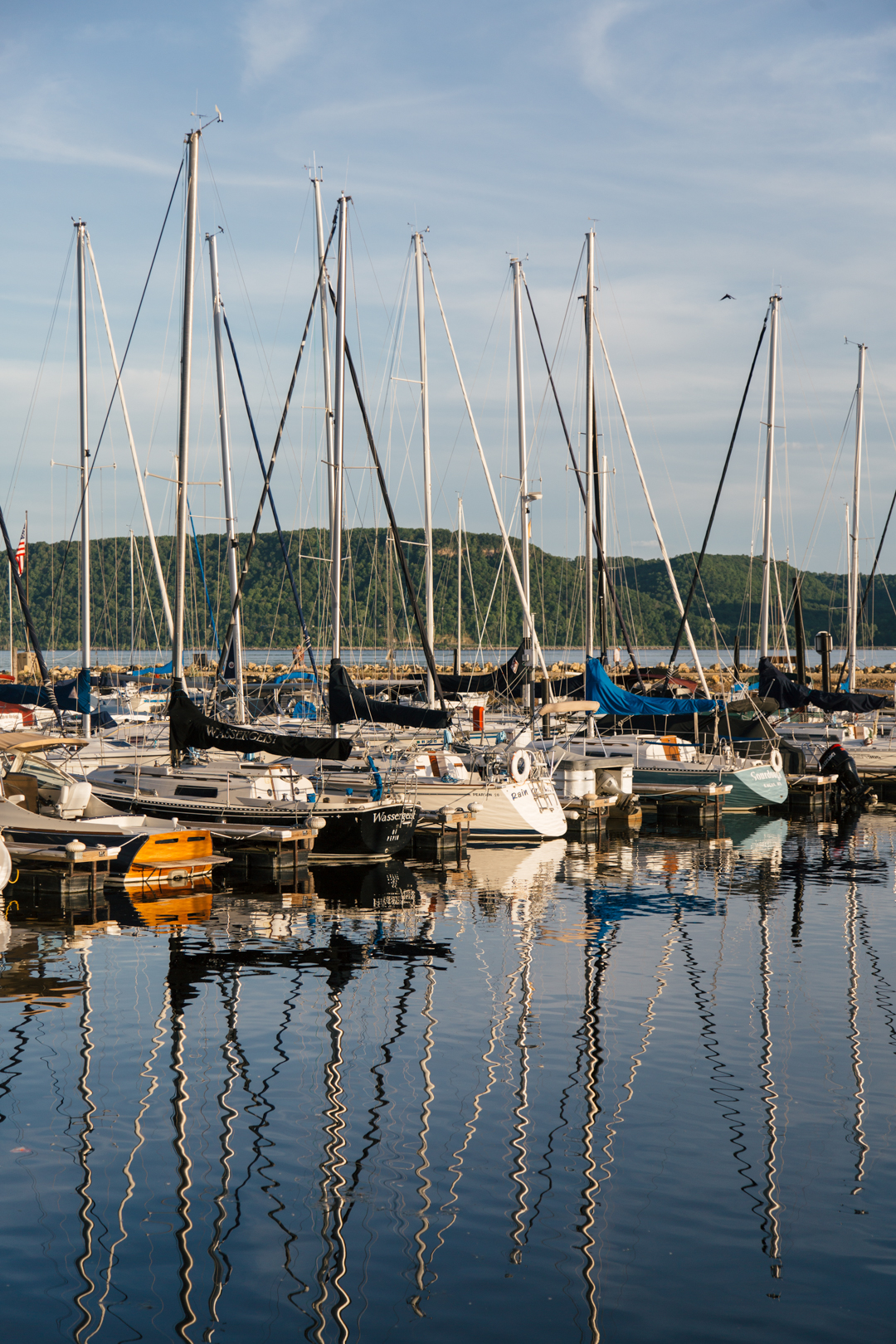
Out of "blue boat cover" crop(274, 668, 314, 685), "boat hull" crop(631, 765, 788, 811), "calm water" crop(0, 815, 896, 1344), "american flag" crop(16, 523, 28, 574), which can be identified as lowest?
"calm water" crop(0, 815, 896, 1344)

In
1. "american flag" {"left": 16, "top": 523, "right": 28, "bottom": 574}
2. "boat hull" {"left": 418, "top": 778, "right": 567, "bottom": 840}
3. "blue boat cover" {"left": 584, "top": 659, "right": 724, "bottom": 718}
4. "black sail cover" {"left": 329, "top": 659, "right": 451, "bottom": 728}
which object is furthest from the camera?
"american flag" {"left": 16, "top": 523, "right": 28, "bottom": 574}

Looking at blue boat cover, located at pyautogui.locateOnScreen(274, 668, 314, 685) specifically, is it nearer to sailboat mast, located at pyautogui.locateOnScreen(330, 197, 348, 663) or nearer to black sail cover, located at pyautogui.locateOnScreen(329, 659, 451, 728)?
sailboat mast, located at pyautogui.locateOnScreen(330, 197, 348, 663)

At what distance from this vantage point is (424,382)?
132 feet

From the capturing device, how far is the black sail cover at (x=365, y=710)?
28.6 m

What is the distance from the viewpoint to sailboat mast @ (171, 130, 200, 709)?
2769cm

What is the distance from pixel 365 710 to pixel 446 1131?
17079 millimetres

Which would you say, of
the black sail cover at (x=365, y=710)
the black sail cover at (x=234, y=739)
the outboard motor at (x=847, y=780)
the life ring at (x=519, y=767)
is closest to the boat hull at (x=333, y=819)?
the black sail cover at (x=234, y=739)

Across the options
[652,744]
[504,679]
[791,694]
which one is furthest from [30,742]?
[791,694]

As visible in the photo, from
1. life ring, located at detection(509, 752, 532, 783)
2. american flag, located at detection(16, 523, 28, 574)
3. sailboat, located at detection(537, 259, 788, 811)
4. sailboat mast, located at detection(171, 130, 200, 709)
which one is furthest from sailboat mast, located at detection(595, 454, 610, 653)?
american flag, located at detection(16, 523, 28, 574)

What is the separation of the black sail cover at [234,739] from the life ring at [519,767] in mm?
5698

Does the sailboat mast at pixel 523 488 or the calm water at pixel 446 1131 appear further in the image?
the sailboat mast at pixel 523 488

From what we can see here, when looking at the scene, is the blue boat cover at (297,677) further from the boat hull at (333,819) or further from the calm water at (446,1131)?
the calm water at (446,1131)

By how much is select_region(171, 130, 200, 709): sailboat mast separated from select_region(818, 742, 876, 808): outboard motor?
2409cm

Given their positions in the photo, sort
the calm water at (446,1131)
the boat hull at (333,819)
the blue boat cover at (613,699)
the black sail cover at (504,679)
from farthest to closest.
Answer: the black sail cover at (504,679), the blue boat cover at (613,699), the boat hull at (333,819), the calm water at (446,1131)
